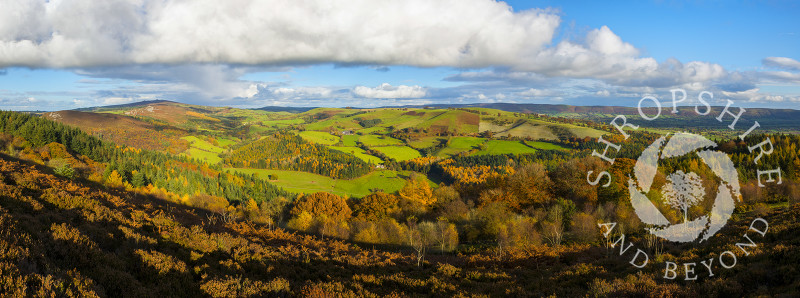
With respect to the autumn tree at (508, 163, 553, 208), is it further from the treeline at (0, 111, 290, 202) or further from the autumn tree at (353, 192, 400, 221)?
the treeline at (0, 111, 290, 202)

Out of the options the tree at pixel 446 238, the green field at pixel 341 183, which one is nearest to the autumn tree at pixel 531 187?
the tree at pixel 446 238

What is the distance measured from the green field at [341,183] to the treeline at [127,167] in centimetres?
2069

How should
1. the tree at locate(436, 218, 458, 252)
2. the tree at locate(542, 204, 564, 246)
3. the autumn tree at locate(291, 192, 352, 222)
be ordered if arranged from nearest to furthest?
1. the tree at locate(542, 204, 564, 246)
2. the tree at locate(436, 218, 458, 252)
3. the autumn tree at locate(291, 192, 352, 222)

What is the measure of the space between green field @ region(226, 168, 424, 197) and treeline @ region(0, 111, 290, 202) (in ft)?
67.9

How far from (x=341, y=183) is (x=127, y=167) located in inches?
3348

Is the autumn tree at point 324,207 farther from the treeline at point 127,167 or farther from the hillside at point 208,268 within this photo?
the hillside at point 208,268

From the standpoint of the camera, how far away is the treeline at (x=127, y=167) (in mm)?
95625

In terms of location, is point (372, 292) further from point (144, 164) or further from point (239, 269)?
point (144, 164)

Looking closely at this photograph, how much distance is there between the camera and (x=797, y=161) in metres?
88.8

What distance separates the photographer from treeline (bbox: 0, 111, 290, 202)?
95625 millimetres

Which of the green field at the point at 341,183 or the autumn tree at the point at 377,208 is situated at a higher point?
the autumn tree at the point at 377,208

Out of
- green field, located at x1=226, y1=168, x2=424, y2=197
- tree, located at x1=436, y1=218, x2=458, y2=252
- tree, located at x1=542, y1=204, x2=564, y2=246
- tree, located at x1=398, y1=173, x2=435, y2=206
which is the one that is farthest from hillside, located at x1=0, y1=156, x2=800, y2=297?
green field, located at x1=226, y1=168, x2=424, y2=197

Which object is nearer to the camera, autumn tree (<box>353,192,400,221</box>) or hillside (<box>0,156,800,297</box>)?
hillside (<box>0,156,800,297</box>)

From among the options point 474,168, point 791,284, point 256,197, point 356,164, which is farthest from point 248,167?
point 791,284
